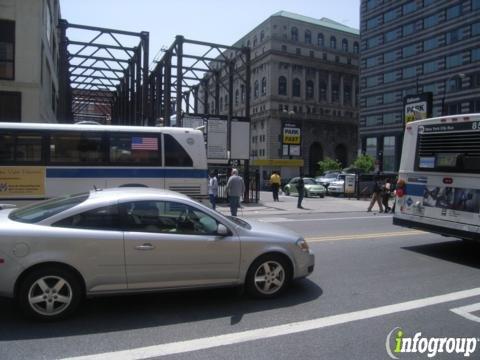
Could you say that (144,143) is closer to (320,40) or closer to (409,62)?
(409,62)

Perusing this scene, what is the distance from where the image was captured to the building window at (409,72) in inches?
2742

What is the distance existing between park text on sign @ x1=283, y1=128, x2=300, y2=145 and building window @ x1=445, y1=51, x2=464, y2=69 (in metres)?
44.3

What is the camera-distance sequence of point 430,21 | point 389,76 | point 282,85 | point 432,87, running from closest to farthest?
point 432,87, point 430,21, point 389,76, point 282,85

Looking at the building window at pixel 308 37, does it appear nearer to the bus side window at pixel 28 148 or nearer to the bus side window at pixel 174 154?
the bus side window at pixel 174 154

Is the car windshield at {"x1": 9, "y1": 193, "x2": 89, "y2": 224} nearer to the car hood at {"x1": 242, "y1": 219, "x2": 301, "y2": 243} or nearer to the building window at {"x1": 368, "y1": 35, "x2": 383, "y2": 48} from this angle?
the car hood at {"x1": 242, "y1": 219, "x2": 301, "y2": 243}

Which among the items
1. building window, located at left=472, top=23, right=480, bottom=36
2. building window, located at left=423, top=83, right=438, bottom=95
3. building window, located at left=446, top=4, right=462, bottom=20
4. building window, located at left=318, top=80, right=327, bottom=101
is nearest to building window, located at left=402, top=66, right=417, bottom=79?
building window, located at left=423, top=83, right=438, bottom=95

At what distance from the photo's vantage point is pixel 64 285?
16.4 ft

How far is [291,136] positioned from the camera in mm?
28609

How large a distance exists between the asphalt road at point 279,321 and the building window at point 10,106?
18.3m

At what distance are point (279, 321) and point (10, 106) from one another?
20515mm

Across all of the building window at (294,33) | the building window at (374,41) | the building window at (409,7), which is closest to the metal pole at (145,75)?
the building window at (409,7)

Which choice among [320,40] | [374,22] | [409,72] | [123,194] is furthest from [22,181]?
[320,40]

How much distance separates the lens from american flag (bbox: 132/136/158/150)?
1302cm

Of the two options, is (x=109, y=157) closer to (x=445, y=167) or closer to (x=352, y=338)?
(x=445, y=167)
